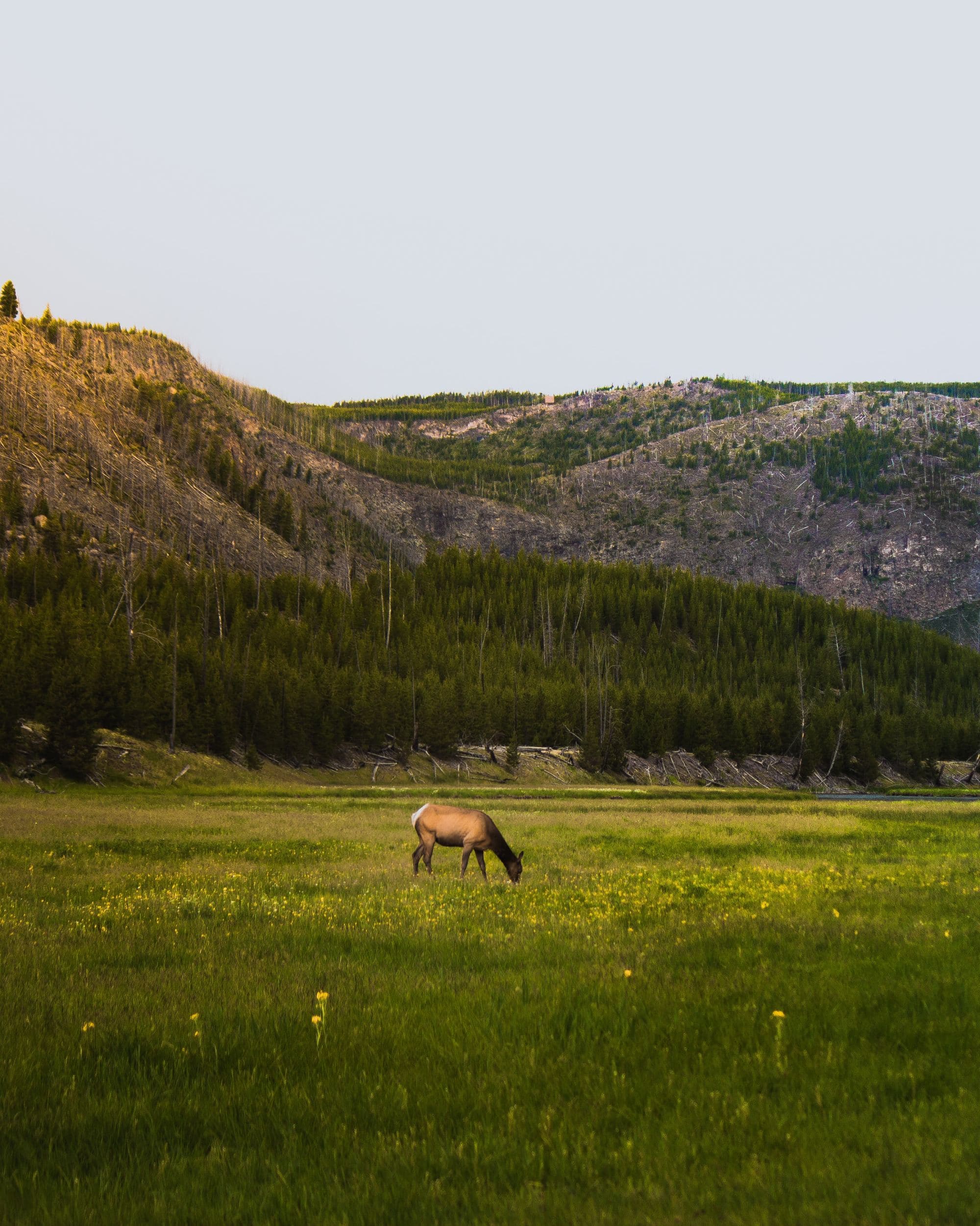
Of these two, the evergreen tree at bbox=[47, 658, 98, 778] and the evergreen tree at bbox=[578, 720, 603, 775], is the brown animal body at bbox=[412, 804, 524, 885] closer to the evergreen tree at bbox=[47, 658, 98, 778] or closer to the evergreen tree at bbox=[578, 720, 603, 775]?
the evergreen tree at bbox=[47, 658, 98, 778]

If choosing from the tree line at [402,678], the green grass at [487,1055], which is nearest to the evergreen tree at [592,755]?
the tree line at [402,678]

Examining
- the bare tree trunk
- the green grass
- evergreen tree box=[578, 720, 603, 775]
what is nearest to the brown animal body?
the green grass

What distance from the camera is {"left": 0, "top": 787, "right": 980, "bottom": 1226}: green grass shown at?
5.69 meters

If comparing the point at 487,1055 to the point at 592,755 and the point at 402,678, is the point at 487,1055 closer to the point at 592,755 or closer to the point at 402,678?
the point at 592,755

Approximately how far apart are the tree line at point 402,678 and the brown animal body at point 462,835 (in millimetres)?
60492

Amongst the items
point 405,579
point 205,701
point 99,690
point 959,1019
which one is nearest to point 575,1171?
point 959,1019

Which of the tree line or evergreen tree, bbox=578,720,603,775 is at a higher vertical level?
the tree line

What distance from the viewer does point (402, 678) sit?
443ft

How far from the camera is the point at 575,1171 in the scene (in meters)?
5.96

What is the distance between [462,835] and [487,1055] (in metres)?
13.5

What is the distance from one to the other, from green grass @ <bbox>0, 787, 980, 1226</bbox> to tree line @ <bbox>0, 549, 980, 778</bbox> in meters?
67.2

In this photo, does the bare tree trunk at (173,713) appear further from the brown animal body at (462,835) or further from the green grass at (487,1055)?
the green grass at (487,1055)

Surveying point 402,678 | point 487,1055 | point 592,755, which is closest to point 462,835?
point 487,1055

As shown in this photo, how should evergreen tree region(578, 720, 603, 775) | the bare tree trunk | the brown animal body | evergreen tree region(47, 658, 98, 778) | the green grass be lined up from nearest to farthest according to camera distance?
the green grass → the brown animal body → evergreen tree region(47, 658, 98, 778) → the bare tree trunk → evergreen tree region(578, 720, 603, 775)
